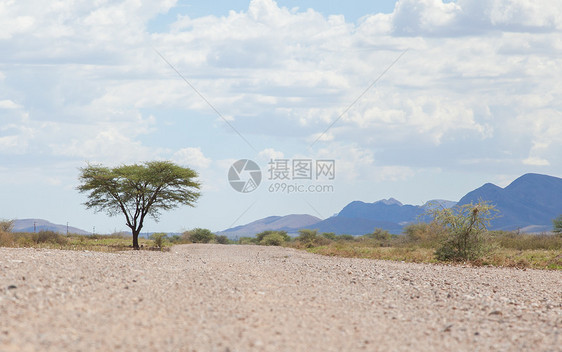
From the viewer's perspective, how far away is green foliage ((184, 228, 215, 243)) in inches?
1982

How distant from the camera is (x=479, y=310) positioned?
1052 centimetres

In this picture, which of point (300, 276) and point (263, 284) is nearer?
point (263, 284)

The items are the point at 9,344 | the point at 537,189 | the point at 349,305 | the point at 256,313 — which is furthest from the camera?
the point at 537,189

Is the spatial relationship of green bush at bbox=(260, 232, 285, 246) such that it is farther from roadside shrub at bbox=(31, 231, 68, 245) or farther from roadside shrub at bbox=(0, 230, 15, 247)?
roadside shrub at bbox=(0, 230, 15, 247)

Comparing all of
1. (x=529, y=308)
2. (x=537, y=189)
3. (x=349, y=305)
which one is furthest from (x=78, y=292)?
(x=537, y=189)

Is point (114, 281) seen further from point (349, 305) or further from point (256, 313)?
point (349, 305)

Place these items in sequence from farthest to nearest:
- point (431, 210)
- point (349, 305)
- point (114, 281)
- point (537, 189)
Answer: point (537, 189), point (431, 210), point (114, 281), point (349, 305)

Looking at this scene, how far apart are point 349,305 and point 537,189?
20394 centimetres

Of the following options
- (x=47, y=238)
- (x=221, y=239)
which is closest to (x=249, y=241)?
(x=221, y=239)

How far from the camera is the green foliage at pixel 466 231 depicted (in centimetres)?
2291

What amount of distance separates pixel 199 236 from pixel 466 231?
102 feet


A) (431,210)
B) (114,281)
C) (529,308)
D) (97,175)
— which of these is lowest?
(529,308)

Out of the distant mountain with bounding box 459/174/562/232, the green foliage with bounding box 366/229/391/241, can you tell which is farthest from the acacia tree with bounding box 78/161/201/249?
the distant mountain with bounding box 459/174/562/232

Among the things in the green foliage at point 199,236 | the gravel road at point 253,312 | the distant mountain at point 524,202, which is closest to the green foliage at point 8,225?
the green foliage at point 199,236
